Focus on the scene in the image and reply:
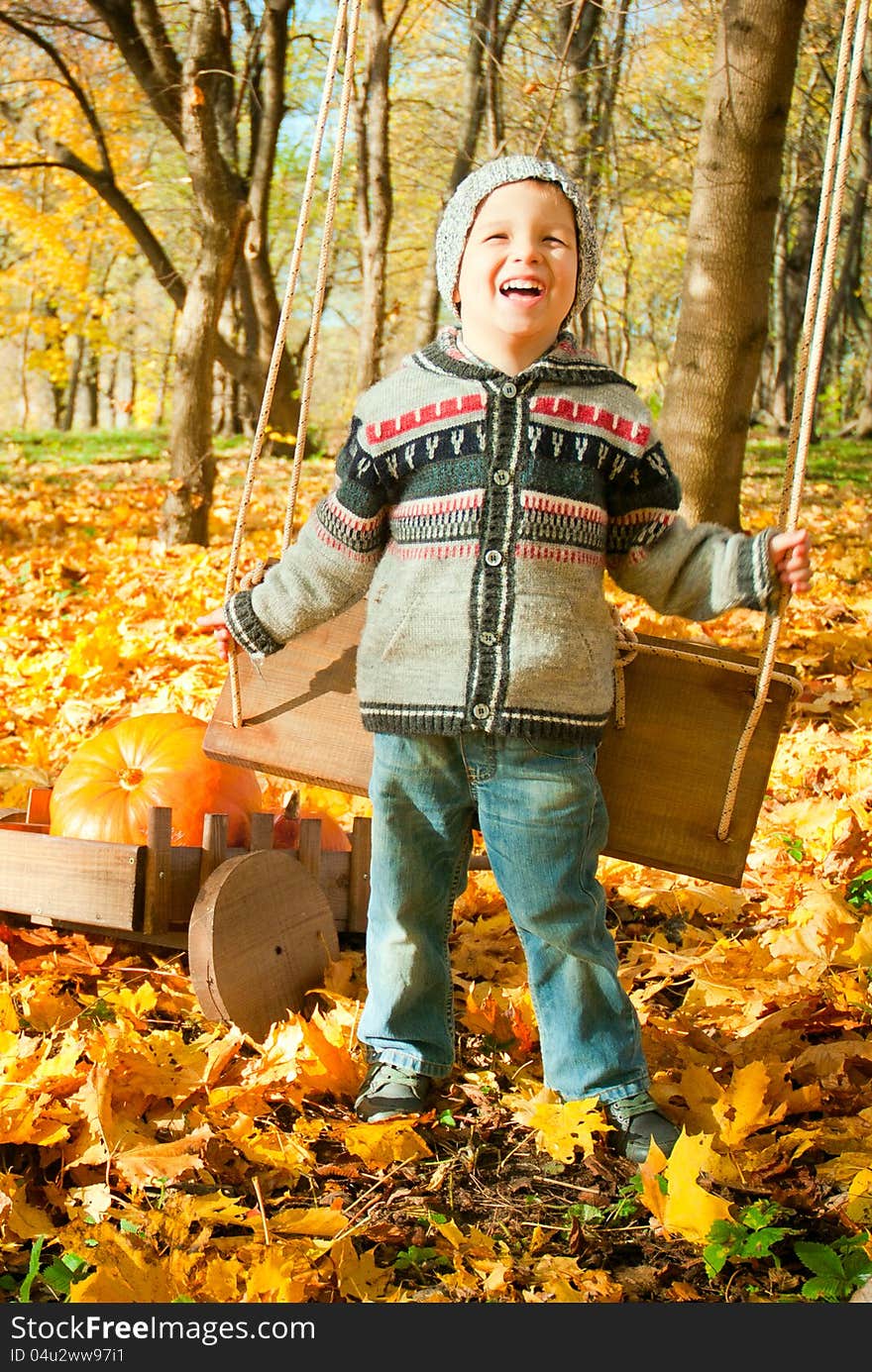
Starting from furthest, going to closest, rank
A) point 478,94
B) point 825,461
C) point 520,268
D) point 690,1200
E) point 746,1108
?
point 825,461
point 478,94
point 746,1108
point 520,268
point 690,1200

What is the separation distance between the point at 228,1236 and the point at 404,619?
42.0 inches

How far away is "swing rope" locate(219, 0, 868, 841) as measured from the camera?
202 centimetres

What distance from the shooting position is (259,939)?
2.72m

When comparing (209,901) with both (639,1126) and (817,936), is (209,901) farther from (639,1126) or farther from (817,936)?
(817,936)

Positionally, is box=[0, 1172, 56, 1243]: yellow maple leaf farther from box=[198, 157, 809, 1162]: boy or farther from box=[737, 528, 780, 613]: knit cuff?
box=[737, 528, 780, 613]: knit cuff

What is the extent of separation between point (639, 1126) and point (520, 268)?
5.04 feet

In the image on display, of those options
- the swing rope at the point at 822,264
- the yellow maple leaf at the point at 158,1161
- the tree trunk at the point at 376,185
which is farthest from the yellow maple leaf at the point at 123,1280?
the tree trunk at the point at 376,185

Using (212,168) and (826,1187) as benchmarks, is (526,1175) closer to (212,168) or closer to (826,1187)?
(826,1187)

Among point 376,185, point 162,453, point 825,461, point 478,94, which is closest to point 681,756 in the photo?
point 376,185

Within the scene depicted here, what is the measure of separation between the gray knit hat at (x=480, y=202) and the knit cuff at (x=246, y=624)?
27.3 inches

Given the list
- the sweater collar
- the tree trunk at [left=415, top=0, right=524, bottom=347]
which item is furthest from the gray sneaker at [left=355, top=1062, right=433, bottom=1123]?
the tree trunk at [left=415, top=0, right=524, bottom=347]

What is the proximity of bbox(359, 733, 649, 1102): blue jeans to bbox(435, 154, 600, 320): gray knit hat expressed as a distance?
2.78ft

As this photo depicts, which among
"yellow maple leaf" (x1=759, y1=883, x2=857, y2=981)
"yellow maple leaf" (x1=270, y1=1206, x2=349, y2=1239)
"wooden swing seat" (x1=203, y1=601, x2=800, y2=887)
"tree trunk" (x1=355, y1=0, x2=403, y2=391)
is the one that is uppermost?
"tree trunk" (x1=355, y1=0, x2=403, y2=391)

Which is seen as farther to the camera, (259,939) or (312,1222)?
(259,939)
